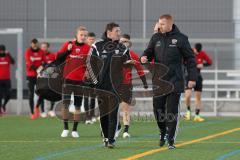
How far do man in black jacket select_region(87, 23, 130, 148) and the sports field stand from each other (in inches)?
18.6

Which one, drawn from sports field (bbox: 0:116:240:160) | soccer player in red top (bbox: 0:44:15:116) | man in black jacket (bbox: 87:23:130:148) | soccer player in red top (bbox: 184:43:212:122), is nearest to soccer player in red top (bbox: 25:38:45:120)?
soccer player in red top (bbox: 0:44:15:116)

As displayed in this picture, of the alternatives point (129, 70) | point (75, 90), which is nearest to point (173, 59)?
point (129, 70)

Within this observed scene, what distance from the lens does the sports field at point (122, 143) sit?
536 inches

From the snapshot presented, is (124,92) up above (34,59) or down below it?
below

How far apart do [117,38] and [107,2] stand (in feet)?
42.4

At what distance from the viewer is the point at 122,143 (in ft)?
53.5

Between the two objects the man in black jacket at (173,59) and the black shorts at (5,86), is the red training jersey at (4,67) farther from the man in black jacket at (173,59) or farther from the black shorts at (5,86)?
the man in black jacket at (173,59)

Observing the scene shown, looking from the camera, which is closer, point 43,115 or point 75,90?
point 75,90

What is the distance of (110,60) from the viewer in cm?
1533

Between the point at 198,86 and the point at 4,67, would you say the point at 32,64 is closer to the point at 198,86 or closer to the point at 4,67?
the point at 4,67

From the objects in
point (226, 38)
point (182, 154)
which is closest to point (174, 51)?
point (182, 154)

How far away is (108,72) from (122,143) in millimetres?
1594

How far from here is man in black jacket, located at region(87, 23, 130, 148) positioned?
15258 mm

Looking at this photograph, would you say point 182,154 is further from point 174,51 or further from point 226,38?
point 226,38
